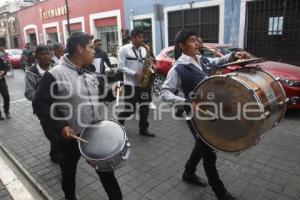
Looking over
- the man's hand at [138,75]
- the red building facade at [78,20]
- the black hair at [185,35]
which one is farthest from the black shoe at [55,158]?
the red building facade at [78,20]

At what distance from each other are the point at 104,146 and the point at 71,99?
1.89 feet

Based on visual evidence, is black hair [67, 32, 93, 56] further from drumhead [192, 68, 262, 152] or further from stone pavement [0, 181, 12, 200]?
stone pavement [0, 181, 12, 200]

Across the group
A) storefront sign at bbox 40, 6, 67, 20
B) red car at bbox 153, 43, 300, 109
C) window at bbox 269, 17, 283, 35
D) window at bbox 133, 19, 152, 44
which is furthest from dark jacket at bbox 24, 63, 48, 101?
storefront sign at bbox 40, 6, 67, 20

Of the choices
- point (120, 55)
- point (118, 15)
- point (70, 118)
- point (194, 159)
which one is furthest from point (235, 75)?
point (118, 15)

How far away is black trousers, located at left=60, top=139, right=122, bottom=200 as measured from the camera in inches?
106

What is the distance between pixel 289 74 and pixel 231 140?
4333 mm

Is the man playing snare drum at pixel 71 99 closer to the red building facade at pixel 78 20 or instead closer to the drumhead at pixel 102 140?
the drumhead at pixel 102 140

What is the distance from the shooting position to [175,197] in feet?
10.9

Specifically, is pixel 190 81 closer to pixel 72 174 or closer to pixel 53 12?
pixel 72 174

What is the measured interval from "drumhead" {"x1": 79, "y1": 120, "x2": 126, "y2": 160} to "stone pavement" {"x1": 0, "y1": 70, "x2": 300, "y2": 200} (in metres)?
1.21

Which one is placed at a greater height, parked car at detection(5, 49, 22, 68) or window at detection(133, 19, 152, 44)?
window at detection(133, 19, 152, 44)

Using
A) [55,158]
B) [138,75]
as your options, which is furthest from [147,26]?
[55,158]

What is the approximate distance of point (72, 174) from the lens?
2967 mm

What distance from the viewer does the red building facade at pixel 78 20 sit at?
18.4m
